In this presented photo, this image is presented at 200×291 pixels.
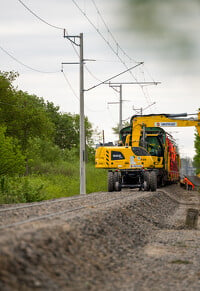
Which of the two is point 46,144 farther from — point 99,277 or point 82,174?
point 99,277

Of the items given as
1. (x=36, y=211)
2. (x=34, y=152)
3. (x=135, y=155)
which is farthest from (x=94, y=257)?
(x=34, y=152)

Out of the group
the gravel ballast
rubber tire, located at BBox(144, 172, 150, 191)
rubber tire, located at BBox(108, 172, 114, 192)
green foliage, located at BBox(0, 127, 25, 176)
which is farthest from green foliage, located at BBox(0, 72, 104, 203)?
the gravel ballast

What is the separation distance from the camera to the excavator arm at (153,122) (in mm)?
29152

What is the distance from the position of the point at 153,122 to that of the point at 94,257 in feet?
68.6

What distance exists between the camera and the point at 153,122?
29844 mm

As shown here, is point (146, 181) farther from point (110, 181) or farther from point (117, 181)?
point (110, 181)

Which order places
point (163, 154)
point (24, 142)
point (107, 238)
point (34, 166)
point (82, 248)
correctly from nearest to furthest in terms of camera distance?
1. point (82, 248)
2. point (107, 238)
3. point (163, 154)
4. point (24, 142)
5. point (34, 166)

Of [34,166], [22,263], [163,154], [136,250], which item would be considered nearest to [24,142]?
[34,166]

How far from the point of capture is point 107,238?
1126cm

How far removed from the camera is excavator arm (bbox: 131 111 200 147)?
29.2m

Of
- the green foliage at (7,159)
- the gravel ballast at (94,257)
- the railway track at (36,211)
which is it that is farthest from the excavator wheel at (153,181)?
the gravel ballast at (94,257)

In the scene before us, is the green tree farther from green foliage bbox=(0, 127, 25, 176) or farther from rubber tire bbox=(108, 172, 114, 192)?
rubber tire bbox=(108, 172, 114, 192)

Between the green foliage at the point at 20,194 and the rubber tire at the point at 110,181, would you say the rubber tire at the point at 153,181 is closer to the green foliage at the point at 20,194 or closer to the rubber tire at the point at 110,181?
the rubber tire at the point at 110,181

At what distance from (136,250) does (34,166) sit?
61.9 metres
